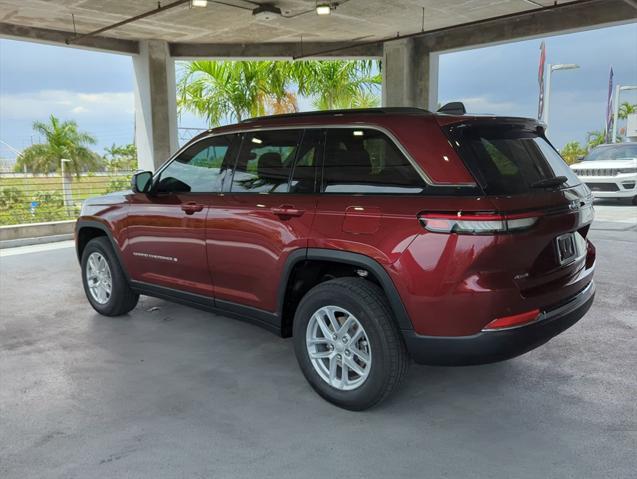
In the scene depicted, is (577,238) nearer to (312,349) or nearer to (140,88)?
(312,349)

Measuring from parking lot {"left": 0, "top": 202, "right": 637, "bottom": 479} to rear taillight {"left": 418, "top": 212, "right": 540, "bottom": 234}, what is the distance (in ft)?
3.51

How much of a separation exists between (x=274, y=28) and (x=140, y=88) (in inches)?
135

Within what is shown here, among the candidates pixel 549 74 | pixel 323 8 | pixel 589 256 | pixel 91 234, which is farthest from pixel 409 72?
pixel 589 256

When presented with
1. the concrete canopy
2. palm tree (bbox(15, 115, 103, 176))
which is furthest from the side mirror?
palm tree (bbox(15, 115, 103, 176))

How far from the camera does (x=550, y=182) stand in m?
2.94

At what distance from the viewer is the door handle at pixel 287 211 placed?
317 cm

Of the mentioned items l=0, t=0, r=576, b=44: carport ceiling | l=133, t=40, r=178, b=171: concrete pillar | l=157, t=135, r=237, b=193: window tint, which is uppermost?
l=0, t=0, r=576, b=44: carport ceiling

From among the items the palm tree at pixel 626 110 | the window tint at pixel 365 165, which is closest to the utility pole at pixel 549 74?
the window tint at pixel 365 165

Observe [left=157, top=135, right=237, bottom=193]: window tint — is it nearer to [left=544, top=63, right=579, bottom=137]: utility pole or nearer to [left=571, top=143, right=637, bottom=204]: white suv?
[left=571, top=143, right=637, bottom=204]: white suv

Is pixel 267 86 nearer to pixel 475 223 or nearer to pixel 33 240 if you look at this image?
pixel 33 240

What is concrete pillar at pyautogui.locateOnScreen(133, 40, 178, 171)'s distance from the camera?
11922 millimetres

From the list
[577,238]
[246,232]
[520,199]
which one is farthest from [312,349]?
[577,238]

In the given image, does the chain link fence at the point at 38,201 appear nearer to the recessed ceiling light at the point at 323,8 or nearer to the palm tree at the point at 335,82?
the recessed ceiling light at the point at 323,8

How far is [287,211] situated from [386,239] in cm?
72
